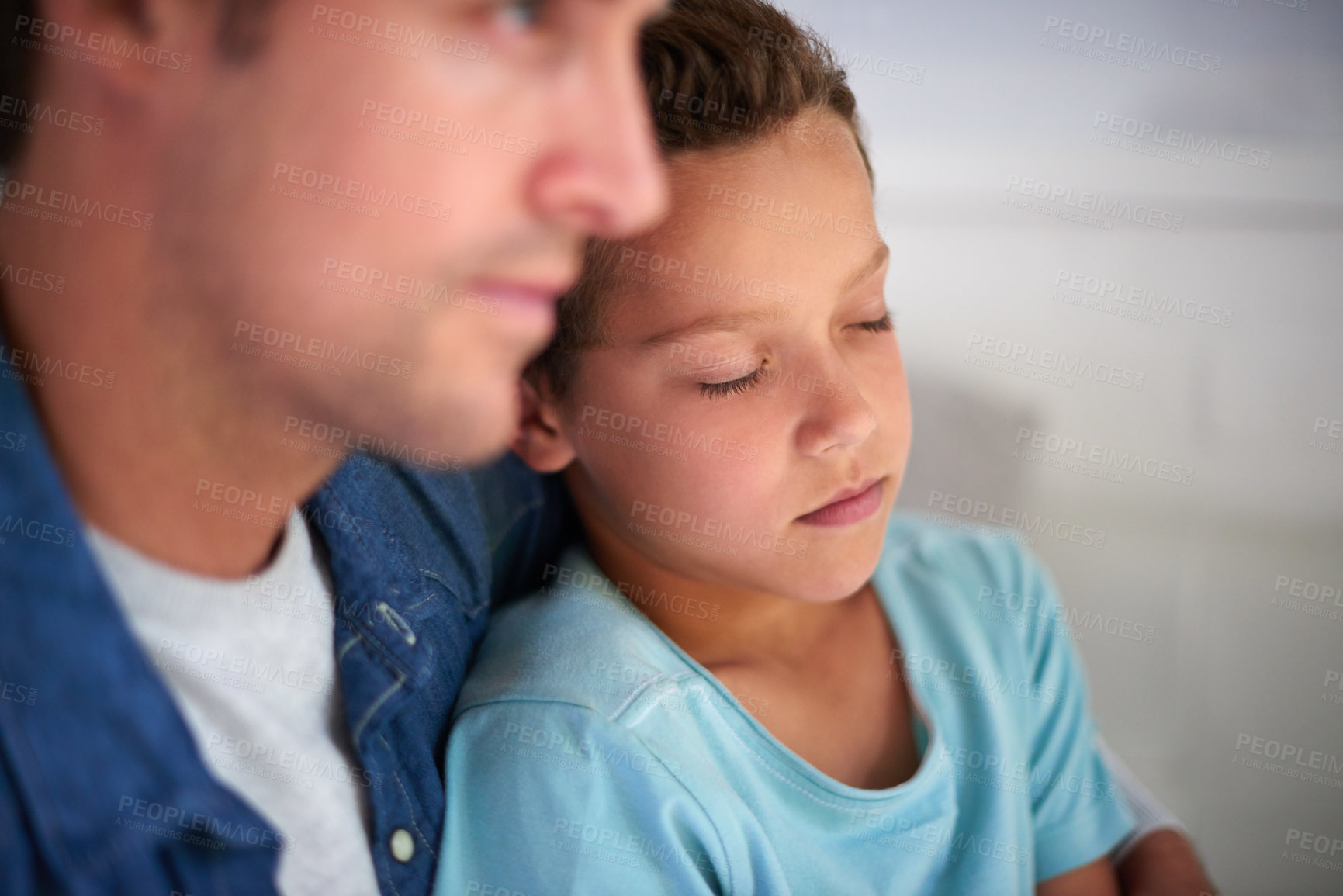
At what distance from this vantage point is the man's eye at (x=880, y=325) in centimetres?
80

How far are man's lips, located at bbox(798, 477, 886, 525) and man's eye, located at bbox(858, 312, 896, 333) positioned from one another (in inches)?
5.1

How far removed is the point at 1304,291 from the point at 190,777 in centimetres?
125

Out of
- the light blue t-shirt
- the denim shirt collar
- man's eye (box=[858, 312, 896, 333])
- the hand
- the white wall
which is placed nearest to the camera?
the denim shirt collar

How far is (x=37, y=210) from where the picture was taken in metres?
0.50

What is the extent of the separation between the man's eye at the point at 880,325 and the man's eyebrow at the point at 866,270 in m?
0.06

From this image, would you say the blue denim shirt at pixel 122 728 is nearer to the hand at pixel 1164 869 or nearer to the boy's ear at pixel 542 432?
the boy's ear at pixel 542 432

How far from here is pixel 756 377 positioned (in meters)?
0.72

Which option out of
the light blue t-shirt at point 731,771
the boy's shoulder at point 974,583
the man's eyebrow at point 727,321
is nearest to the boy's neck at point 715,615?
the light blue t-shirt at point 731,771

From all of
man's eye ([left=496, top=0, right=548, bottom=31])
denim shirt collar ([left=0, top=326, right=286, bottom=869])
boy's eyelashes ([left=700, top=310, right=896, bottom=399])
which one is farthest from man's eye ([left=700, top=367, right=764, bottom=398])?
denim shirt collar ([left=0, top=326, right=286, bottom=869])

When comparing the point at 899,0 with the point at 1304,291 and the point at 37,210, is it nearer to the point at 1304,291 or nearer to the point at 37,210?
the point at 1304,291

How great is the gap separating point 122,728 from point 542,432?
0.40 m

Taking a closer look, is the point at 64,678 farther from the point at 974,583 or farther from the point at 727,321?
the point at 974,583

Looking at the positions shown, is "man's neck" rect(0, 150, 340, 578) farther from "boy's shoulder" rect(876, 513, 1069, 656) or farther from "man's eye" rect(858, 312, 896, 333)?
"boy's shoulder" rect(876, 513, 1069, 656)

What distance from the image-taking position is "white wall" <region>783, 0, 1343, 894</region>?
105cm
